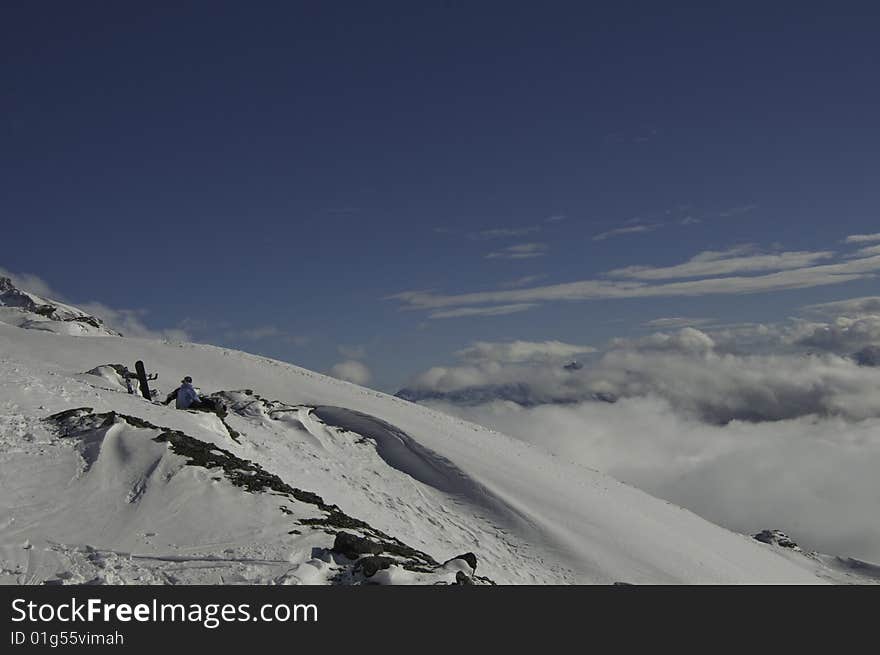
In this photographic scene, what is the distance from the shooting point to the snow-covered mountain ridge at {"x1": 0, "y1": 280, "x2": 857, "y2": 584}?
13070 mm

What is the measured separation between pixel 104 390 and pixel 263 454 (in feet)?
25.0

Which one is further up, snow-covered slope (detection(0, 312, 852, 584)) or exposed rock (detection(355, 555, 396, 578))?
snow-covered slope (detection(0, 312, 852, 584))

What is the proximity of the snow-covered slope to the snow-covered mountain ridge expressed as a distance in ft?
0.25

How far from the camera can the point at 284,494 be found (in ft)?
58.3

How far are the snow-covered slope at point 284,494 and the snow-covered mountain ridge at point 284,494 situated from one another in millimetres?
76

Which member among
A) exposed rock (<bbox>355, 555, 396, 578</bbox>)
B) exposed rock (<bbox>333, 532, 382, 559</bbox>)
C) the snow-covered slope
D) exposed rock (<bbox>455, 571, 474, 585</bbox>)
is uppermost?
the snow-covered slope

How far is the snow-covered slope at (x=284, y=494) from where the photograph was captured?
13.1 meters

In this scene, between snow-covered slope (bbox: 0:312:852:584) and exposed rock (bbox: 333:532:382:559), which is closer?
exposed rock (bbox: 333:532:382:559)

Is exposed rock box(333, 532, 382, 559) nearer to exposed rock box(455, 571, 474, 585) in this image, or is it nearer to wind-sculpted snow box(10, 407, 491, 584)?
wind-sculpted snow box(10, 407, 491, 584)

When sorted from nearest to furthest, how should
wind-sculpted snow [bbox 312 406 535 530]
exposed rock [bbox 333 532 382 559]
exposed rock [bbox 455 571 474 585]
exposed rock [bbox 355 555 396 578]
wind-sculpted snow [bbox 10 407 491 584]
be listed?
exposed rock [bbox 355 555 396 578], wind-sculpted snow [bbox 10 407 491 584], exposed rock [bbox 455 571 474 585], exposed rock [bbox 333 532 382 559], wind-sculpted snow [bbox 312 406 535 530]

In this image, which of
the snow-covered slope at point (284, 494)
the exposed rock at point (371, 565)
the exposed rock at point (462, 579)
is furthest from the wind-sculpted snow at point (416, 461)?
the exposed rock at point (371, 565)

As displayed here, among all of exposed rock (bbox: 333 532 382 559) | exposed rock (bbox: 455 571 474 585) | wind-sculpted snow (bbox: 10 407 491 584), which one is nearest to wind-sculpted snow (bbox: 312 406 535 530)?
wind-sculpted snow (bbox: 10 407 491 584)
